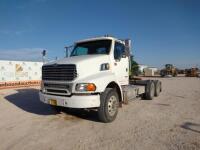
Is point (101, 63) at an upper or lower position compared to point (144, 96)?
upper

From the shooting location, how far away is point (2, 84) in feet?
60.3

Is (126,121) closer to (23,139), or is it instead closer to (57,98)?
(57,98)

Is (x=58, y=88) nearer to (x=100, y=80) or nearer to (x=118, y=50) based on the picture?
(x=100, y=80)

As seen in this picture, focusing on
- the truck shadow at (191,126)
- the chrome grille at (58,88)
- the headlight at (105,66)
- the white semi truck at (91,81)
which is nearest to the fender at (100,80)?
the white semi truck at (91,81)

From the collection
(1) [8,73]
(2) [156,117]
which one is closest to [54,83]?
(2) [156,117]

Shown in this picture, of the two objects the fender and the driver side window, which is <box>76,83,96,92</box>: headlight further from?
the driver side window

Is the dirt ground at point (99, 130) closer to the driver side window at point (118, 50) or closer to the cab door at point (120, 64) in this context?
the cab door at point (120, 64)

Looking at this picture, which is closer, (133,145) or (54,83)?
(133,145)

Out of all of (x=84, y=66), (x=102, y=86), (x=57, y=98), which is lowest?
(x=57, y=98)

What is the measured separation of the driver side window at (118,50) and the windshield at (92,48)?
1.08 ft

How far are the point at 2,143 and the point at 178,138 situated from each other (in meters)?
4.11

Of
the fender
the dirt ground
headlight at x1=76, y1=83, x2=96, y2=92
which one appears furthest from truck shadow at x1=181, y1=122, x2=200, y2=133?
headlight at x1=76, y1=83, x2=96, y2=92

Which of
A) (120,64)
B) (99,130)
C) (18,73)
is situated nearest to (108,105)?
(99,130)

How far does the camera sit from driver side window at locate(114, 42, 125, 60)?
21.7 feet
